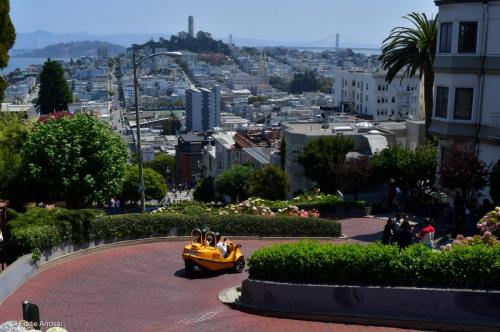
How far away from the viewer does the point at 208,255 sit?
15.0 metres

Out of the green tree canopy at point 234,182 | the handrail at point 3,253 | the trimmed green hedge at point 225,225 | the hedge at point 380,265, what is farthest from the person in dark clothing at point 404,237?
the green tree canopy at point 234,182

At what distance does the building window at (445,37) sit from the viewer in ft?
76.7

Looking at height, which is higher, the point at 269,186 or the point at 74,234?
the point at 74,234

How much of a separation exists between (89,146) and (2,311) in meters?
9.94

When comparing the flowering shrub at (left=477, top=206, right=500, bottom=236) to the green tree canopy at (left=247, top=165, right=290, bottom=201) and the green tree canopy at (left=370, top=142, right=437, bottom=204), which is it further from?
the green tree canopy at (left=247, top=165, right=290, bottom=201)

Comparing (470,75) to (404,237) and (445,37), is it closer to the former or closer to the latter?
(445,37)

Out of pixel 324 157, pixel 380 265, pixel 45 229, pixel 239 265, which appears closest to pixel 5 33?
pixel 45 229

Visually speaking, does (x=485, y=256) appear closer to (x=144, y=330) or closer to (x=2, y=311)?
(x=144, y=330)

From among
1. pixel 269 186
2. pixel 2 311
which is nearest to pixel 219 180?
pixel 269 186

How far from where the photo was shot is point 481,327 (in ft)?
34.2

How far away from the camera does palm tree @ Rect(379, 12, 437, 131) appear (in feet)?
102

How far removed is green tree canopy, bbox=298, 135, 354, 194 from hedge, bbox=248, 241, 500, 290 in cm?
2073

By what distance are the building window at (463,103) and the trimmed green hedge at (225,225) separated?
650 cm

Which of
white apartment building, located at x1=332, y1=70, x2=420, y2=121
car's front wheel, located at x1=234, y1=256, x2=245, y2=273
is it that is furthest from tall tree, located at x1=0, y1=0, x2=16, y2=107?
white apartment building, located at x1=332, y1=70, x2=420, y2=121
